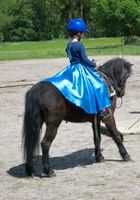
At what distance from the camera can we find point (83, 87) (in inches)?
265

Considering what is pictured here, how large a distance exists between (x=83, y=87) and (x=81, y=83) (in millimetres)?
62

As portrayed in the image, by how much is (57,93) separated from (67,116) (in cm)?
43

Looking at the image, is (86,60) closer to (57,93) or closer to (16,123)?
(57,93)

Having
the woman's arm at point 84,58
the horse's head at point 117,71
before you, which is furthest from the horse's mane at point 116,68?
the woman's arm at point 84,58

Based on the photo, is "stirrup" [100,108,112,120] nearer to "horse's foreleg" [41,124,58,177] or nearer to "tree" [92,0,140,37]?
"horse's foreleg" [41,124,58,177]

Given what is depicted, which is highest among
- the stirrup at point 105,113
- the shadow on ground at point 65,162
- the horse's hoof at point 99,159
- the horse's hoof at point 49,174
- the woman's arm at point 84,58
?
the woman's arm at point 84,58

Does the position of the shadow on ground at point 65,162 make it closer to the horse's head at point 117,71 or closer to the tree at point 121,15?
the horse's head at point 117,71

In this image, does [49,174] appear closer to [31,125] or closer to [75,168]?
[75,168]

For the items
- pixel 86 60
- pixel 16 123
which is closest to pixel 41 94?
pixel 86 60

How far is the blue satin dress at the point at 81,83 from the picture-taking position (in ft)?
21.8

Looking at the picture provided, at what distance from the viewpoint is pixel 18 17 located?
7819 centimetres

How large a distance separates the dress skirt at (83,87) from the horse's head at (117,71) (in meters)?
0.37

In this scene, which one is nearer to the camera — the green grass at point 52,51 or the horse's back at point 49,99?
the horse's back at point 49,99

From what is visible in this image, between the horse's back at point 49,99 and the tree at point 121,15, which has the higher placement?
the horse's back at point 49,99
